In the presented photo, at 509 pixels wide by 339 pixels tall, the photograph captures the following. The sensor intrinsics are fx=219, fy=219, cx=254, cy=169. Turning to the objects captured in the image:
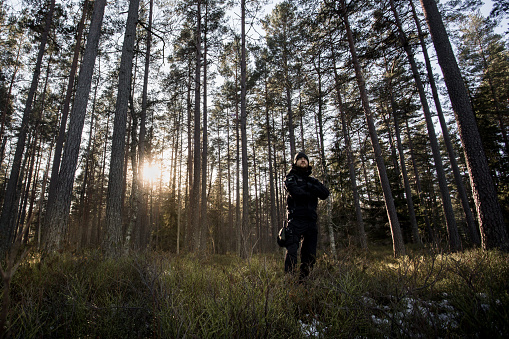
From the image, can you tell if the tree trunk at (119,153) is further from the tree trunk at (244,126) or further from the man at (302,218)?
the tree trunk at (244,126)

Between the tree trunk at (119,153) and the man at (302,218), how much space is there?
412 cm

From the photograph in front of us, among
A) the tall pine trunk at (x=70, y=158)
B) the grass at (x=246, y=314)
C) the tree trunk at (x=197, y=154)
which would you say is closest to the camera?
the grass at (x=246, y=314)

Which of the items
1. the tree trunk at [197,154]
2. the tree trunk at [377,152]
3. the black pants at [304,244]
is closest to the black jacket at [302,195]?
the black pants at [304,244]

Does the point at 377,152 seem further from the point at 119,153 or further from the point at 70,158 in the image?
the point at 70,158

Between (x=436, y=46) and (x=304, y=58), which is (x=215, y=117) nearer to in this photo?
(x=304, y=58)

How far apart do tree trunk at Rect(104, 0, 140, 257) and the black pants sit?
13.4 feet

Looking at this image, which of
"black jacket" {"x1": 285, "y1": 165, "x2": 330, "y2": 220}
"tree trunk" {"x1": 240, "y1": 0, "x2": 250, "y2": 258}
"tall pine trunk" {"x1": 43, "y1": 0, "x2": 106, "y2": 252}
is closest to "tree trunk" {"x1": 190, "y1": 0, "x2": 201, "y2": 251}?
"tree trunk" {"x1": 240, "y1": 0, "x2": 250, "y2": 258}

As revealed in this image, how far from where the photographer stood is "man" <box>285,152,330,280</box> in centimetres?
350

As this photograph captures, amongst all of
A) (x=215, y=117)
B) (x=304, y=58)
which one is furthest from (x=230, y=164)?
(x=304, y=58)

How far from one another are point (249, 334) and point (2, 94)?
20591 millimetres

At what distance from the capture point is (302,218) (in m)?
3.59

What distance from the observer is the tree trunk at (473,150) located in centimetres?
479

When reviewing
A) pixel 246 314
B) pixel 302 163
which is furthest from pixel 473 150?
pixel 246 314

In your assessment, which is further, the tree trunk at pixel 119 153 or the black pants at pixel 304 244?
the tree trunk at pixel 119 153
